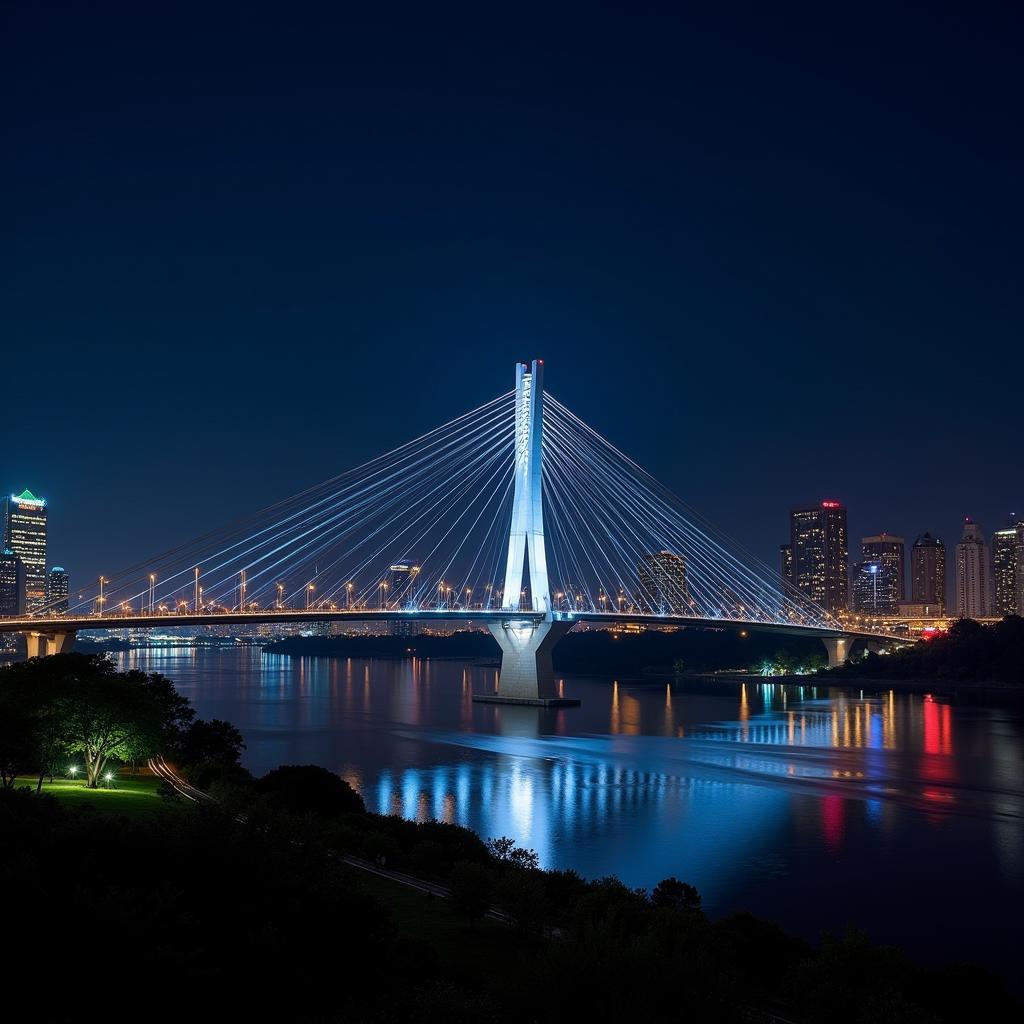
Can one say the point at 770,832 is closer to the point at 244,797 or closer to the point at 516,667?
the point at 244,797

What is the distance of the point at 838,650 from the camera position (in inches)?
2562

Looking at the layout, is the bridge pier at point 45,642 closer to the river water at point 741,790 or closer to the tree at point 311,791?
the river water at point 741,790

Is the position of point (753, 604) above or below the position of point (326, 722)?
above

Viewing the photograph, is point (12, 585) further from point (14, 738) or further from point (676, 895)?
point (676, 895)

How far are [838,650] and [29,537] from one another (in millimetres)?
93261

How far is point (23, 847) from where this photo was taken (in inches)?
245

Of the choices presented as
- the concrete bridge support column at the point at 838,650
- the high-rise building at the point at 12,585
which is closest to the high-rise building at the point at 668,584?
the concrete bridge support column at the point at 838,650

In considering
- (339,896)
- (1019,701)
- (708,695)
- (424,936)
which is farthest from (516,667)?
(339,896)

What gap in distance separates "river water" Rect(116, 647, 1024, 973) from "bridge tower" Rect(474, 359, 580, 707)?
100 inches

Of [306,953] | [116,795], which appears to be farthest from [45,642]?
[306,953]

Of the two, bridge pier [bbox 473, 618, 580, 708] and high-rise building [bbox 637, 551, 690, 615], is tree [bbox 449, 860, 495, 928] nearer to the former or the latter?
bridge pier [bbox 473, 618, 580, 708]

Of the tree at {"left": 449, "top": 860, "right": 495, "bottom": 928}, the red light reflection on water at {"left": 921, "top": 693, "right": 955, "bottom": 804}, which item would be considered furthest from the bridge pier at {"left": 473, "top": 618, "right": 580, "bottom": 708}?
the tree at {"left": 449, "top": 860, "right": 495, "bottom": 928}

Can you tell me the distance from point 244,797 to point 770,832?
11.1m

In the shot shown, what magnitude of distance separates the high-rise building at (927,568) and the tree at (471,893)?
13409 cm
